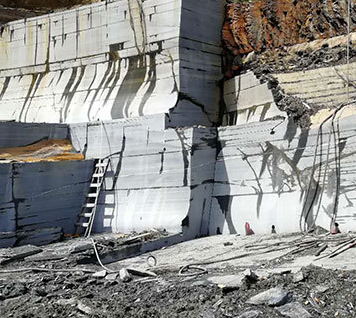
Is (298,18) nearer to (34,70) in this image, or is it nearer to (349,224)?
(349,224)

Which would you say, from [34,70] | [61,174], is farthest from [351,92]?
[34,70]

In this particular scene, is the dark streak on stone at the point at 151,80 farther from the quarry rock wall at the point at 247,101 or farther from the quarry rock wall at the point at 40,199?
the quarry rock wall at the point at 40,199

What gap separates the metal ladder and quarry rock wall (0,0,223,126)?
1.73 meters

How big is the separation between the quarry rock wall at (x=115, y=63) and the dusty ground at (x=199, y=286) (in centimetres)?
439

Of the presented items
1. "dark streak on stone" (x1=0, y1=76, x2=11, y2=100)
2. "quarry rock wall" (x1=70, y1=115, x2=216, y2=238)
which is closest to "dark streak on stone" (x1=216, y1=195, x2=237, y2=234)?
"quarry rock wall" (x1=70, y1=115, x2=216, y2=238)

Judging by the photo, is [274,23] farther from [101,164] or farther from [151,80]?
[101,164]

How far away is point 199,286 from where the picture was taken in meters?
6.24

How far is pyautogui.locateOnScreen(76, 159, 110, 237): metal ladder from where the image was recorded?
35.7ft

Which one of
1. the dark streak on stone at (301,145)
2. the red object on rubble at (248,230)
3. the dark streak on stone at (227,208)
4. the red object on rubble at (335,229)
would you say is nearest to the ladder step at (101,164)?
the dark streak on stone at (227,208)

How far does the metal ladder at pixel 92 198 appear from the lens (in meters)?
10.9

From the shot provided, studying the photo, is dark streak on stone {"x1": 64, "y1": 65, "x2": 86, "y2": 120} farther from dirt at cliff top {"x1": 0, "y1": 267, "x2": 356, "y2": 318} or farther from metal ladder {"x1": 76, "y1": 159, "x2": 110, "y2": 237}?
dirt at cliff top {"x1": 0, "y1": 267, "x2": 356, "y2": 318}

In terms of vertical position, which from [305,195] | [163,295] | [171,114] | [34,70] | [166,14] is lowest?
[163,295]

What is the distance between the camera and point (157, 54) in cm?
1258

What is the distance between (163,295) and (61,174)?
5370 mm
